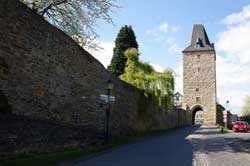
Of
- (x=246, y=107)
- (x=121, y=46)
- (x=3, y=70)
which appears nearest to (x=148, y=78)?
(x=121, y=46)

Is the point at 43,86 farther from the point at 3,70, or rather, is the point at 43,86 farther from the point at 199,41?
the point at 199,41

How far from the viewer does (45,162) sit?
366 inches

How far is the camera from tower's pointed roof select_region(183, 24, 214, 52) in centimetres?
7538

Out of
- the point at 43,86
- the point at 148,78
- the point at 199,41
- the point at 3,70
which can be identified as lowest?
the point at 43,86

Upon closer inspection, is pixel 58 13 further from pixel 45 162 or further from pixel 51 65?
pixel 45 162

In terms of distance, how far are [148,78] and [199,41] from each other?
162 ft

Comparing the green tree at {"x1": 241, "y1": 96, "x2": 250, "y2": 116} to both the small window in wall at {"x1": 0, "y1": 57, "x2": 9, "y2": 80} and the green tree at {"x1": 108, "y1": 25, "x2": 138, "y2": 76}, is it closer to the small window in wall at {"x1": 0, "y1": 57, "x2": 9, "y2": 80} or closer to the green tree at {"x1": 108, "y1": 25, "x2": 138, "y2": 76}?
the green tree at {"x1": 108, "y1": 25, "x2": 138, "y2": 76}

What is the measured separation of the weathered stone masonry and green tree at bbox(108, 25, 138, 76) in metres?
25.3

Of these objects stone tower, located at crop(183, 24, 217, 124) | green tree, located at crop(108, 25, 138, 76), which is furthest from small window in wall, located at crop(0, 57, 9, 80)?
stone tower, located at crop(183, 24, 217, 124)

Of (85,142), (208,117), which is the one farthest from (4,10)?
(208,117)

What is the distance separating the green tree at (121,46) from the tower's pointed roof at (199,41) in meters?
30.9

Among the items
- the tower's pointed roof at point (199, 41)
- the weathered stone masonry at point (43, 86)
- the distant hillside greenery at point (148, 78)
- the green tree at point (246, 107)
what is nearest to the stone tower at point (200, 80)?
the tower's pointed roof at point (199, 41)

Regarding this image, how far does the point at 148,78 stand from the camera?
3034cm

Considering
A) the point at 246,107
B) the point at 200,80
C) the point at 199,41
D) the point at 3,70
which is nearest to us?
the point at 3,70
